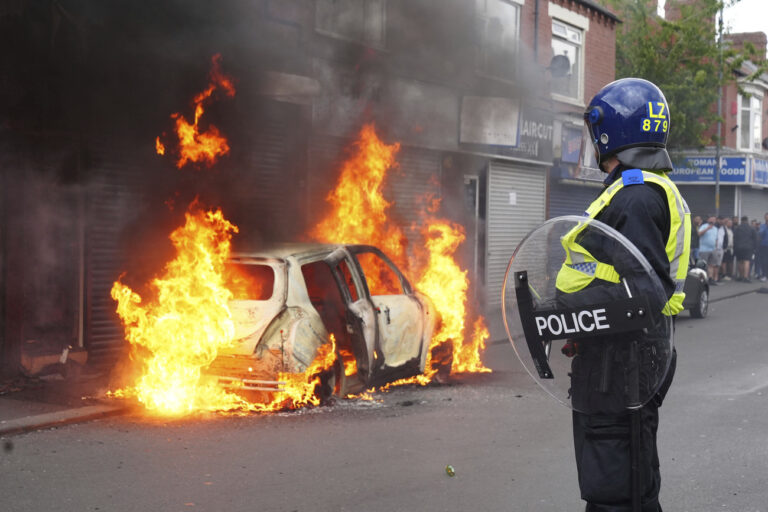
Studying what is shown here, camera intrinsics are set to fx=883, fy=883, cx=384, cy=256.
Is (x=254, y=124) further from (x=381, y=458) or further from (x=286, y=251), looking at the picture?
(x=381, y=458)

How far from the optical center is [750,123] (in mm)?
33031

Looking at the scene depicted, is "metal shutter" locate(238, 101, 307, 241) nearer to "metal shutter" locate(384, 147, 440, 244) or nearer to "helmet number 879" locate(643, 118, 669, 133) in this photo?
"metal shutter" locate(384, 147, 440, 244)

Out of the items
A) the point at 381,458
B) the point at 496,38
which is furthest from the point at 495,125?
the point at 381,458

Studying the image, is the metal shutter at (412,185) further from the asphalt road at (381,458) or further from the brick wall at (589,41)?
the asphalt road at (381,458)

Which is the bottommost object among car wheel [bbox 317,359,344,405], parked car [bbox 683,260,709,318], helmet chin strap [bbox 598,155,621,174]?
car wheel [bbox 317,359,344,405]

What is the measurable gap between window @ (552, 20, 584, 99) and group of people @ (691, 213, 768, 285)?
484 centimetres

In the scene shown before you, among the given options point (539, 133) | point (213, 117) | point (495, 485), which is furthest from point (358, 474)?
point (539, 133)

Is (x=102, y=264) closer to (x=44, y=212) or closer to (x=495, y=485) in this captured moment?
(x=44, y=212)

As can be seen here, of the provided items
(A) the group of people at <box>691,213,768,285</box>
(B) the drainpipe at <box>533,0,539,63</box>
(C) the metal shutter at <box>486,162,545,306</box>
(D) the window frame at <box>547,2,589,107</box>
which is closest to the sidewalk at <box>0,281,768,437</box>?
(C) the metal shutter at <box>486,162,545,306</box>

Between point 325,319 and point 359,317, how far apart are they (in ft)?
1.49

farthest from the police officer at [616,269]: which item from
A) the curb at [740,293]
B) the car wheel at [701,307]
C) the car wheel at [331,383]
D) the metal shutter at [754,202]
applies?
the metal shutter at [754,202]

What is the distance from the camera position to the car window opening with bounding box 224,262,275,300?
740 cm

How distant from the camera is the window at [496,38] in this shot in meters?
15.0

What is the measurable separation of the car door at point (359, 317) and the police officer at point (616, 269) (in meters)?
4.30
